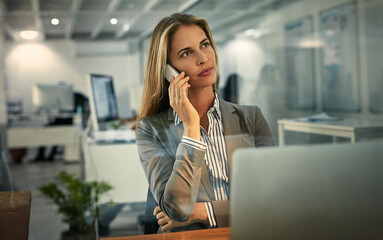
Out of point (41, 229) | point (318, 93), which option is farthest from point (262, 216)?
point (318, 93)

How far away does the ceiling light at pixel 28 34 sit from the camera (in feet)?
5.33

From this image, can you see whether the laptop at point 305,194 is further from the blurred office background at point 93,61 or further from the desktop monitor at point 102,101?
the desktop monitor at point 102,101

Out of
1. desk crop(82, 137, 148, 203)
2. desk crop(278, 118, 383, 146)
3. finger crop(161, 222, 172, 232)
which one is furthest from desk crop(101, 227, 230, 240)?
desk crop(278, 118, 383, 146)

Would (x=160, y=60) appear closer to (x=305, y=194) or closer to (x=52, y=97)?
(x=52, y=97)

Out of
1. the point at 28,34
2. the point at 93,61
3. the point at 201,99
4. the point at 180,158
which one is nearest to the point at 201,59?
the point at 201,99

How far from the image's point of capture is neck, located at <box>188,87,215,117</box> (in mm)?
1488

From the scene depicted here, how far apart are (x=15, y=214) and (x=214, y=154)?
2.63ft

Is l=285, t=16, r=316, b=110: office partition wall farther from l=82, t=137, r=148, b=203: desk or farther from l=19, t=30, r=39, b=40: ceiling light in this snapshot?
l=19, t=30, r=39, b=40: ceiling light

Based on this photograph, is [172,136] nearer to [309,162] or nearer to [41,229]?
[309,162]

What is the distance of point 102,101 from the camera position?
1.71 meters

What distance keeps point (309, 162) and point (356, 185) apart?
157 millimetres

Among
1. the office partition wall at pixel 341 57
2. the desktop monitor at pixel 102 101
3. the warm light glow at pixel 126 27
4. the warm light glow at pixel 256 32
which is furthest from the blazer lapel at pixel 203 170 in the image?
the office partition wall at pixel 341 57

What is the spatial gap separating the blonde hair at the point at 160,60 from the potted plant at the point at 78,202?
1.49ft

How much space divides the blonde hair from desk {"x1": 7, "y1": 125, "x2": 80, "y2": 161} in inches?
14.7
